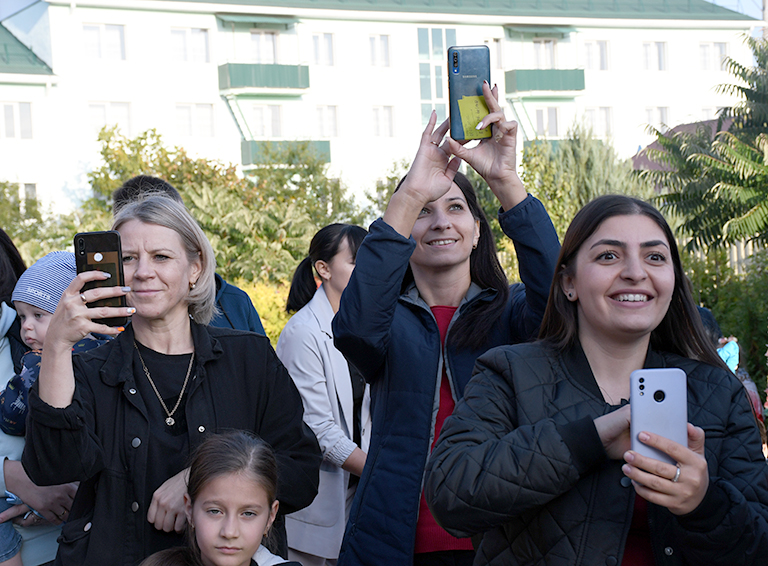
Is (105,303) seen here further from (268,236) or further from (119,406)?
(268,236)

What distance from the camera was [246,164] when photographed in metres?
30.6

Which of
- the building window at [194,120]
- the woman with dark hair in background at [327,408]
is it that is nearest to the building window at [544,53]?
the building window at [194,120]

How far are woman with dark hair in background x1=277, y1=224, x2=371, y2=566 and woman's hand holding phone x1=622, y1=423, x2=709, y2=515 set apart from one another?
2735 mm

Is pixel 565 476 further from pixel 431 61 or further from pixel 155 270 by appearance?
pixel 431 61

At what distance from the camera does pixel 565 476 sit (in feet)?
6.94

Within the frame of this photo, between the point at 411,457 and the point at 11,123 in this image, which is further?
the point at 11,123

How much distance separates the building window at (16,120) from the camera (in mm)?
29047

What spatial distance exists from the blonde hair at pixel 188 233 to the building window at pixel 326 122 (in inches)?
1195

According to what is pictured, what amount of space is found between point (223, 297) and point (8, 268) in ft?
4.07

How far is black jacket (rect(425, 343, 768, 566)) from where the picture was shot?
2.12 meters

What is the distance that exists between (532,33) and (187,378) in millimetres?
35471

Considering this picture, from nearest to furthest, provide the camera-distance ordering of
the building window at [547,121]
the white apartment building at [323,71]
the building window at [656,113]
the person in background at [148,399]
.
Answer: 1. the person in background at [148,399]
2. the white apartment building at [323,71]
3. the building window at [547,121]
4. the building window at [656,113]

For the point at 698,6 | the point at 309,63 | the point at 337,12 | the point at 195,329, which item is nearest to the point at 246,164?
the point at 309,63

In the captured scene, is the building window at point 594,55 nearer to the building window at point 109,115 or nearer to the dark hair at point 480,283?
the building window at point 109,115
